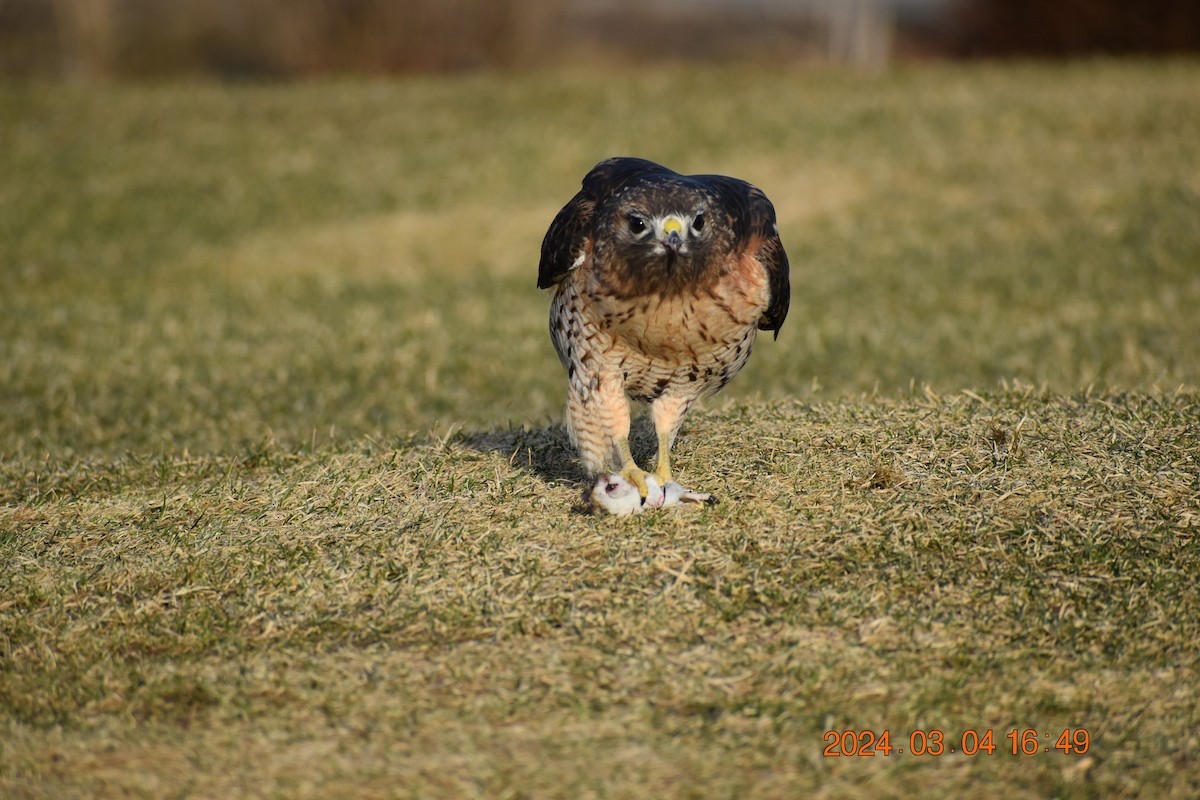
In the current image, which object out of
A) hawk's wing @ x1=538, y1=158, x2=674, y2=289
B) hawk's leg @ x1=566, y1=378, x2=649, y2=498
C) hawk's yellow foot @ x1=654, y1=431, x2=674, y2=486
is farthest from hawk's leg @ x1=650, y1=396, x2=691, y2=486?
hawk's wing @ x1=538, y1=158, x2=674, y2=289

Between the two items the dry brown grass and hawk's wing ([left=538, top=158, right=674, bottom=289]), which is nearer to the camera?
the dry brown grass

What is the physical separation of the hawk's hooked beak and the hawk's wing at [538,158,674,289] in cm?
43

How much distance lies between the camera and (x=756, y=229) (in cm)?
438

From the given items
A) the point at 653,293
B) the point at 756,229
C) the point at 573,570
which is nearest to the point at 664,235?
the point at 653,293

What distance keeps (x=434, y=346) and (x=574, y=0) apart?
44.9 ft

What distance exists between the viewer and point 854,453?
4.98 meters

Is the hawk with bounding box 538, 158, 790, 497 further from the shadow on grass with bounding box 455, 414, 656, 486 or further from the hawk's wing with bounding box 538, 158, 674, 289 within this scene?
the shadow on grass with bounding box 455, 414, 656, 486

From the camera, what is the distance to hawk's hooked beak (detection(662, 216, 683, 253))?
4.01 metres

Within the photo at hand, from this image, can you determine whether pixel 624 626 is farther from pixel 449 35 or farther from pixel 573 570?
pixel 449 35

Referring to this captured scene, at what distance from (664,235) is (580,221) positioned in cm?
53

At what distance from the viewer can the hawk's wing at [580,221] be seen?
4414mm

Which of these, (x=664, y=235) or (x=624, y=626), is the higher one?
(x=664, y=235)

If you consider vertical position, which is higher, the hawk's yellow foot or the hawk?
the hawk

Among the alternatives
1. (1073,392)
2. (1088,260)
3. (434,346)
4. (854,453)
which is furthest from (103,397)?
(1088,260)
